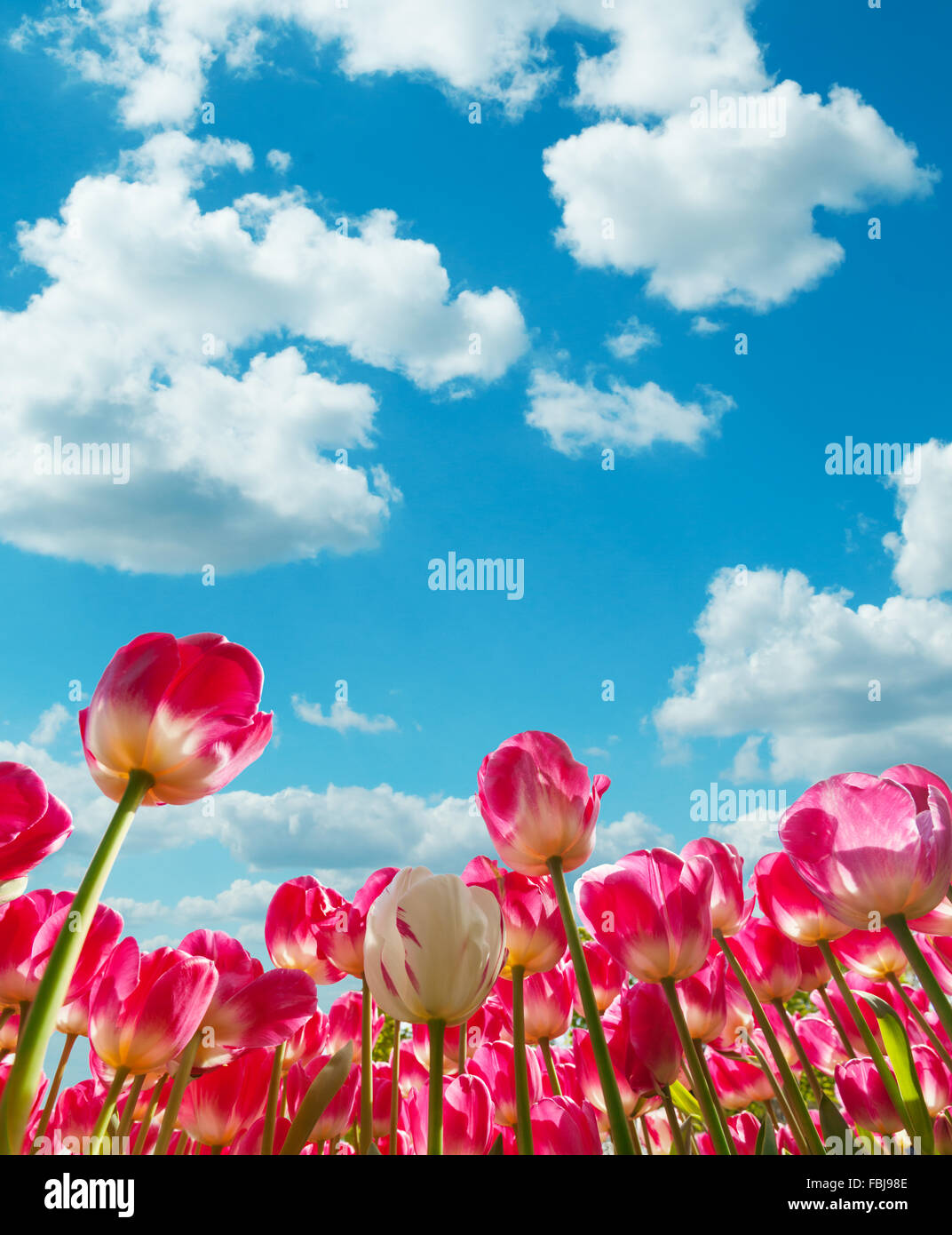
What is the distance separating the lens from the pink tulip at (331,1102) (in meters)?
1.39

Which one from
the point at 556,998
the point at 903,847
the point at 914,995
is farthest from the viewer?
the point at 914,995

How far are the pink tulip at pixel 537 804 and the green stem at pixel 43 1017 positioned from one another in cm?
57

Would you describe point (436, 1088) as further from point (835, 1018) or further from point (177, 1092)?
point (835, 1018)

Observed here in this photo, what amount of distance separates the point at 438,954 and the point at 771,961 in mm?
879

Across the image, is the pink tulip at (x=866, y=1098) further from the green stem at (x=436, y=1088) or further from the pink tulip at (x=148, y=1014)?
the pink tulip at (x=148, y=1014)

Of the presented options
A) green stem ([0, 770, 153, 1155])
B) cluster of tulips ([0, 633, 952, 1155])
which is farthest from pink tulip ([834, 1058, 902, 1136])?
green stem ([0, 770, 153, 1155])

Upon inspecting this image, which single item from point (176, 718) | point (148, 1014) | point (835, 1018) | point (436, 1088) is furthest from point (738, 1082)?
point (176, 718)

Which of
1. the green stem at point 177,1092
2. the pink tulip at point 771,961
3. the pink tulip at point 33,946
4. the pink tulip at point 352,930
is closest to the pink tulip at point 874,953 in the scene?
the pink tulip at point 771,961

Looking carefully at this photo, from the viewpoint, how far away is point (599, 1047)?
3.04 ft

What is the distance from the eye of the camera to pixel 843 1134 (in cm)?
121

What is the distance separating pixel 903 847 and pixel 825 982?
0.80m

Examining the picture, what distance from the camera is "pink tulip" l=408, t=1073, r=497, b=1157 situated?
1.31 meters
